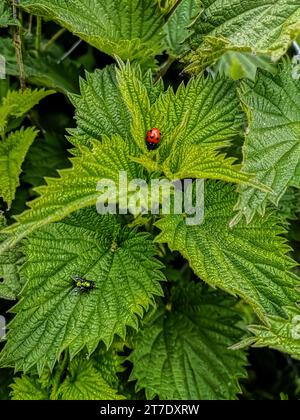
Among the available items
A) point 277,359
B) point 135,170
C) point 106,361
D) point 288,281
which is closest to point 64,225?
point 135,170

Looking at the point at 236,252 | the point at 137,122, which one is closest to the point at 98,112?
the point at 137,122

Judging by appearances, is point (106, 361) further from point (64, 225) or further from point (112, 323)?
point (64, 225)

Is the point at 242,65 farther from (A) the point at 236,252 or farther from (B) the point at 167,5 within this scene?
(A) the point at 236,252

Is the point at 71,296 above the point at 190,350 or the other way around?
above

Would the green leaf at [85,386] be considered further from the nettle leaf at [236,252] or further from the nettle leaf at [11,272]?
the nettle leaf at [236,252]

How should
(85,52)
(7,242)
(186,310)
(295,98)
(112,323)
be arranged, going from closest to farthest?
(7,242) → (112,323) → (295,98) → (186,310) → (85,52)

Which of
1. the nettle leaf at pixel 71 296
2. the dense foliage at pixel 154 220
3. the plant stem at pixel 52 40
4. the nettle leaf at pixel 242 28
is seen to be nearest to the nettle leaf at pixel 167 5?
the dense foliage at pixel 154 220

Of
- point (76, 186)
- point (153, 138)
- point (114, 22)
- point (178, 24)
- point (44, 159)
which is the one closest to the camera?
point (76, 186)
